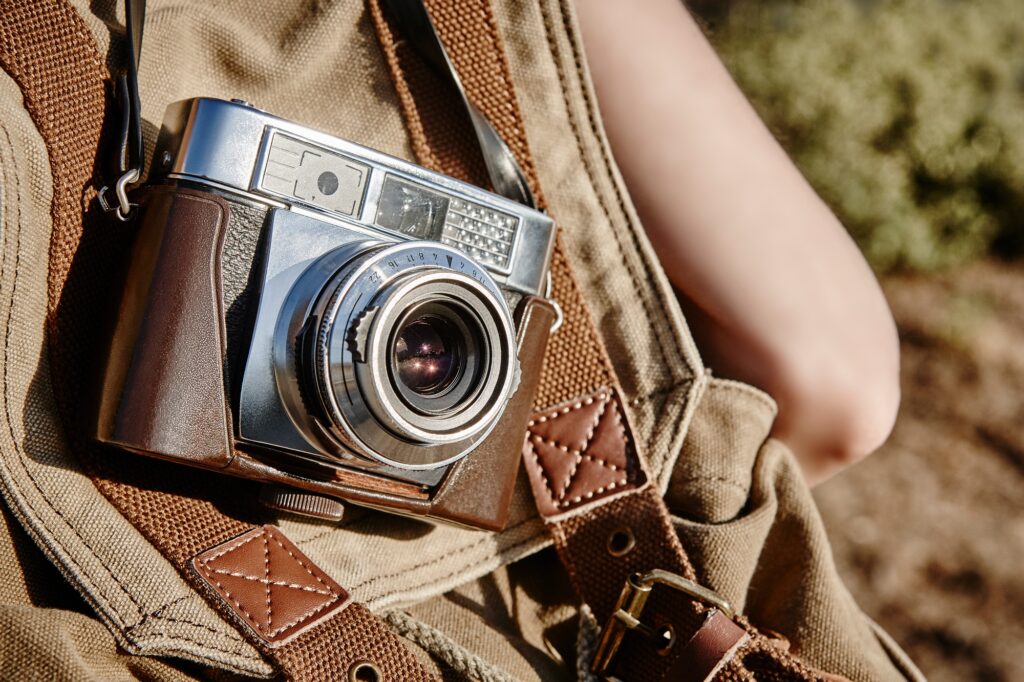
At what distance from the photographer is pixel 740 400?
0.94 meters

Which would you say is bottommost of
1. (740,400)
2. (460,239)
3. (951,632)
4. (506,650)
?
(951,632)

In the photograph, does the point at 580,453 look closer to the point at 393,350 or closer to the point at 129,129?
the point at 393,350

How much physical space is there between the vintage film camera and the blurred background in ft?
4.19

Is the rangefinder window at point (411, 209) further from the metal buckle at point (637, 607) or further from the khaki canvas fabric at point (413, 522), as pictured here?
the metal buckle at point (637, 607)

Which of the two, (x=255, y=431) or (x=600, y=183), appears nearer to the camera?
(x=255, y=431)

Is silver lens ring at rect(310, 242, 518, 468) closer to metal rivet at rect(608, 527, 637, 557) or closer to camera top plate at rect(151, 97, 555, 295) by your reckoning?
camera top plate at rect(151, 97, 555, 295)

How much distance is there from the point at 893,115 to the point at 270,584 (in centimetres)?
208

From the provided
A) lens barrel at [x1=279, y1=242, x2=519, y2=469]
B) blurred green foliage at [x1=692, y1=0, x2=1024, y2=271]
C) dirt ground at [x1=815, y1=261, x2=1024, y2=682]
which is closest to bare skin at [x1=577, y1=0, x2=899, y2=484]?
lens barrel at [x1=279, y1=242, x2=519, y2=469]

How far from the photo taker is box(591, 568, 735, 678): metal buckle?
2.81 ft

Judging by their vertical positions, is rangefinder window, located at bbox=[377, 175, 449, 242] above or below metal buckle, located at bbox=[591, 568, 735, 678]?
above

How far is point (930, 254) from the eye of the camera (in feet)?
7.39

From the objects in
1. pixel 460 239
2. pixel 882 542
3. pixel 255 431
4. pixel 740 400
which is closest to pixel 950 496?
pixel 882 542

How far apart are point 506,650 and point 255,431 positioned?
0.32 metres

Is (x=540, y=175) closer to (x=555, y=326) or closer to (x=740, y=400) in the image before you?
(x=555, y=326)
